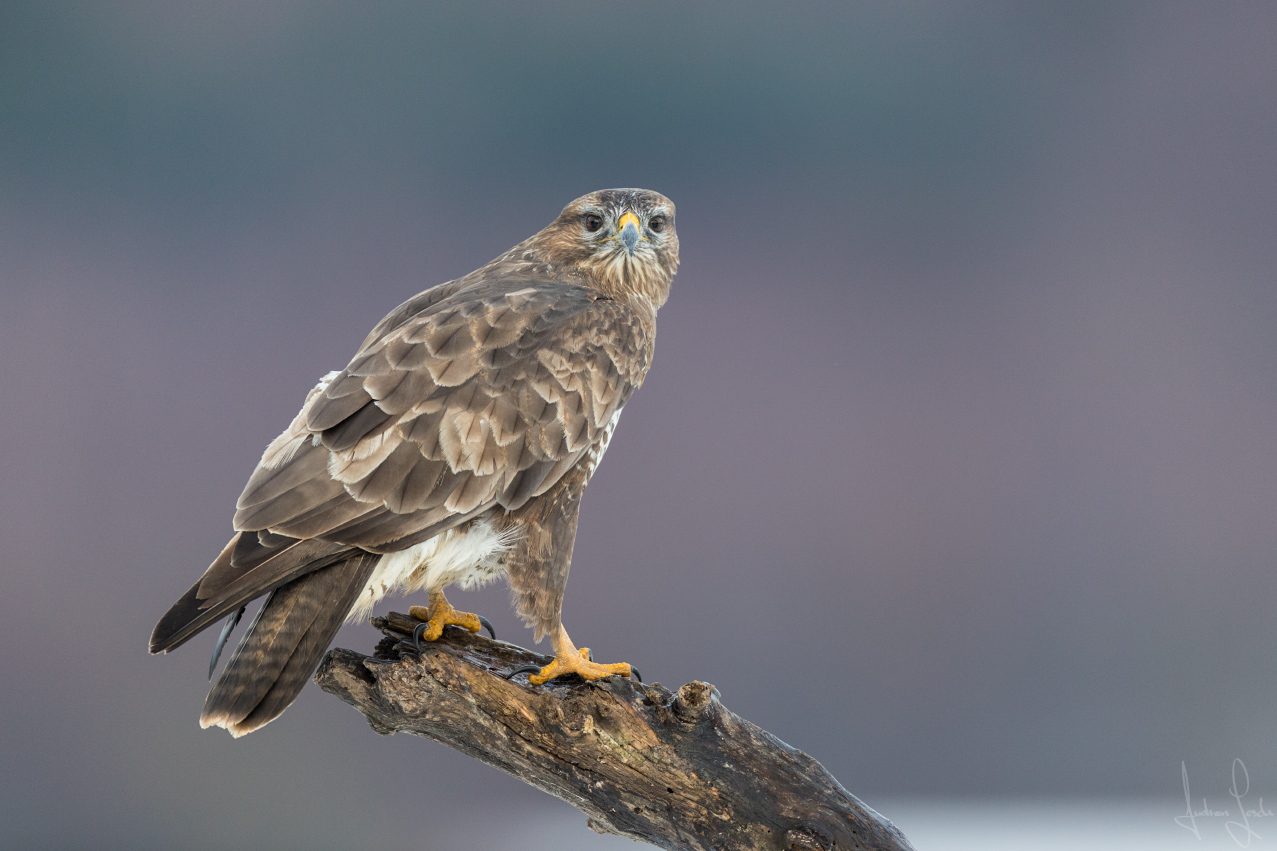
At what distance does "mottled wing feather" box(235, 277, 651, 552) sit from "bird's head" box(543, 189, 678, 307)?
236 mm

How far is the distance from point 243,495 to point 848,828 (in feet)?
5.23

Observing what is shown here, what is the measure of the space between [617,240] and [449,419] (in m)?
0.88

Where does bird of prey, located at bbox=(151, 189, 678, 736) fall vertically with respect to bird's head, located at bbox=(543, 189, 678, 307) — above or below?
below

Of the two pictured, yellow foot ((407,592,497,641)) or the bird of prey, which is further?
yellow foot ((407,592,497,641))

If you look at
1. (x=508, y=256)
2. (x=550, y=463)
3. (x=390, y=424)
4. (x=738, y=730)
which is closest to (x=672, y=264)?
(x=508, y=256)

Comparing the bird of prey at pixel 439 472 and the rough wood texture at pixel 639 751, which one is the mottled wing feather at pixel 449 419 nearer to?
the bird of prey at pixel 439 472

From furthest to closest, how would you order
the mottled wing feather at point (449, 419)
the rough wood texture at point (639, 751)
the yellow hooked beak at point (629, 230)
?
1. the yellow hooked beak at point (629, 230)
2. the rough wood texture at point (639, 751)
3. the mottled wing feather at point (449, 419)

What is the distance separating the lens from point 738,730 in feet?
8.23

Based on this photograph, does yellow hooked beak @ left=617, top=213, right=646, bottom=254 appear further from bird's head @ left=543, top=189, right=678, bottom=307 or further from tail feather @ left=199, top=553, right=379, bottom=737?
tail feather @ left=199, top=553, right=379, bottom=737

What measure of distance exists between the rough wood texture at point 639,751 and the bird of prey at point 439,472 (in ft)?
0.44

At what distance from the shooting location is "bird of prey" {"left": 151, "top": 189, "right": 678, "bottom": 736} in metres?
2.20

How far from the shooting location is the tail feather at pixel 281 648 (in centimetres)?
217

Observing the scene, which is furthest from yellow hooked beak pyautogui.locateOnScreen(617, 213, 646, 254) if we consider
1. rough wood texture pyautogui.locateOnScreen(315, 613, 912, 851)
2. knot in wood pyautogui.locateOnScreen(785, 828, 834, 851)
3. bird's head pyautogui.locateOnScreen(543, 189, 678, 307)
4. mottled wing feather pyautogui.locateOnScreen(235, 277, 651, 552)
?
knot in wood pyautogui.locateOnScreen(785, 828, 834, 851)

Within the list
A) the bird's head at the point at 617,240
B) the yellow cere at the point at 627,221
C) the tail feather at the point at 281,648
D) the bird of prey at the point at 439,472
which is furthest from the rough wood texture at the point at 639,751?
the yellow cere at the point at 627,221
